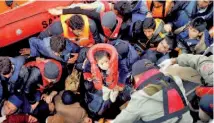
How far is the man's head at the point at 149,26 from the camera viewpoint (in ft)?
14.2

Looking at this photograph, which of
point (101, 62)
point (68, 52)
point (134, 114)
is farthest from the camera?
point (68, 52)

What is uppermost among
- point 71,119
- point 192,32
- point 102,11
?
point 102,11

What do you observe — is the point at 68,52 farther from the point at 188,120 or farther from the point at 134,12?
the point at 188,120

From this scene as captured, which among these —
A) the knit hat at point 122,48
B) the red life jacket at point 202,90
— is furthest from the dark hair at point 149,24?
the red life jacket at point 202,90

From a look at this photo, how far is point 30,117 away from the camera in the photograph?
150 inches

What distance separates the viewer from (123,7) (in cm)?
459

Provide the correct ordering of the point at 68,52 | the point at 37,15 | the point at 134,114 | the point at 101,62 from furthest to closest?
1. the point at 37,15
2. the point at 68,52
3. the point at 101,62
4. the point at 134,114

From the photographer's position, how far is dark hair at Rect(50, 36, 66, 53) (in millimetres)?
3842

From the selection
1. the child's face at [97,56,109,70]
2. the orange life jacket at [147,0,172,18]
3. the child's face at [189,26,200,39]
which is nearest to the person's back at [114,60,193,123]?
the child's face at [97,56,109,70]

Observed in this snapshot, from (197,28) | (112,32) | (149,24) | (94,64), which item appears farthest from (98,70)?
(197,28)

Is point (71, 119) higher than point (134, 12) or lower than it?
lower

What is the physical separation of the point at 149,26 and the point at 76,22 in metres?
0.85

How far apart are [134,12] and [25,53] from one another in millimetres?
1432

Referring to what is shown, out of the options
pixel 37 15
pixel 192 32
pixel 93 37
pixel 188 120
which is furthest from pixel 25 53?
pixel 188 120
